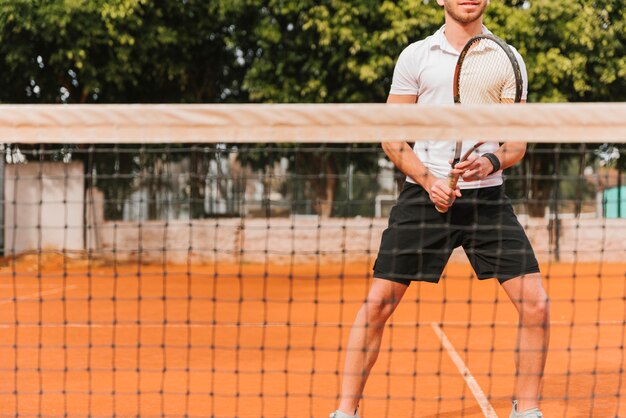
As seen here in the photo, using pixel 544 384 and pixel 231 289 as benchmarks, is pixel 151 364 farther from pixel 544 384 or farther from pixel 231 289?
pixel 231 289

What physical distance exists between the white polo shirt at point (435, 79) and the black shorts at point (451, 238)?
0.10m

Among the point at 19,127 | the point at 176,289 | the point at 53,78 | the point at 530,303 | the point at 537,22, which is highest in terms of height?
the point at 537,22

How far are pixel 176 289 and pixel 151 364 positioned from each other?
22.1 ft

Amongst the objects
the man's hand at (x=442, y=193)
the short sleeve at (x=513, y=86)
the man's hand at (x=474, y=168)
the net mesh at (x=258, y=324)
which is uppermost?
the short sleeve at (x=513, y=86)

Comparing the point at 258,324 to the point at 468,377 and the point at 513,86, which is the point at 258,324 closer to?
the point at 468,377

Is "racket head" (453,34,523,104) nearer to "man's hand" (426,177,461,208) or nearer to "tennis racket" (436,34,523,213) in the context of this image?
"tennis racket" (436,34,523,213)

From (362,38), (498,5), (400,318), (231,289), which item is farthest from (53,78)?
(400,318)

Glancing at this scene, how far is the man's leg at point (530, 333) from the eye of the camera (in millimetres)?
3674

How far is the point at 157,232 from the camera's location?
18.0m

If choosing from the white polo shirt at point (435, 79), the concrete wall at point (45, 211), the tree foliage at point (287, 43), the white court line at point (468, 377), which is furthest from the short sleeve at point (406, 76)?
the concrete wall at point (45, 211)

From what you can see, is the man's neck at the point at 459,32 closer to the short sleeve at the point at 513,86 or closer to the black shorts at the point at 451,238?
the short sleeve at the point at 513,86

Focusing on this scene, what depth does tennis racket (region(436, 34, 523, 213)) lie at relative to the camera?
3.66 metres

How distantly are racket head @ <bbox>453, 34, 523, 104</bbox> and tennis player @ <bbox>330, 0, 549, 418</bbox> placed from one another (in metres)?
0.06

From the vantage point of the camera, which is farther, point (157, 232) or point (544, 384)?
point (157, 232)
